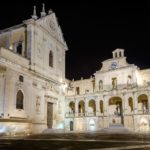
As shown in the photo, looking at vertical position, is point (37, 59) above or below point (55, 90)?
above

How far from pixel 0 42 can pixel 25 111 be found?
1583 centimetres

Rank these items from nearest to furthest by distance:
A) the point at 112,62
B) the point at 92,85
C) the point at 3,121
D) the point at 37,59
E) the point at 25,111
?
the point at 3,121 < the point at 25,111 < the point at 37,59 < the point at 112,62 < the point at 92,85

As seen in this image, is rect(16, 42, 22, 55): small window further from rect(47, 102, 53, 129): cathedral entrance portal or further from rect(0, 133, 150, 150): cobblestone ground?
rect(0, 133, 150, 150): cobblestone ground

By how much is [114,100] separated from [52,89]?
13305mm

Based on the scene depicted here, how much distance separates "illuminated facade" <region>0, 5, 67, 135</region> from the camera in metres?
34.5

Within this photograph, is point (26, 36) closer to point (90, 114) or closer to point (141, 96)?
point (90, 114)

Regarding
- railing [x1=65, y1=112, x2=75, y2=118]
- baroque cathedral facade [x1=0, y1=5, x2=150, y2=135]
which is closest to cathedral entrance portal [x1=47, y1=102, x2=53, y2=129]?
baroque cathedral facade [x1=0, y1=5, x2=150, y2=135]

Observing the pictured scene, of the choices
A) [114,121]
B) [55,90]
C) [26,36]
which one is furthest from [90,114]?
[26,36]

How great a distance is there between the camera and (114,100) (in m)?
50.7

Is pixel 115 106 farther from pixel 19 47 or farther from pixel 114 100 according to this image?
pixel 19 47

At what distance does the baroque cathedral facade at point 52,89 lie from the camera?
35688mm

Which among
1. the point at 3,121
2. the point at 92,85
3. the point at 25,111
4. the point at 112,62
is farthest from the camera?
the point at 92,85

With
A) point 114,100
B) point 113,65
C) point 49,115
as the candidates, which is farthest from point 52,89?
point 113,65

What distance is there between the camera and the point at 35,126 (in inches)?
1561
